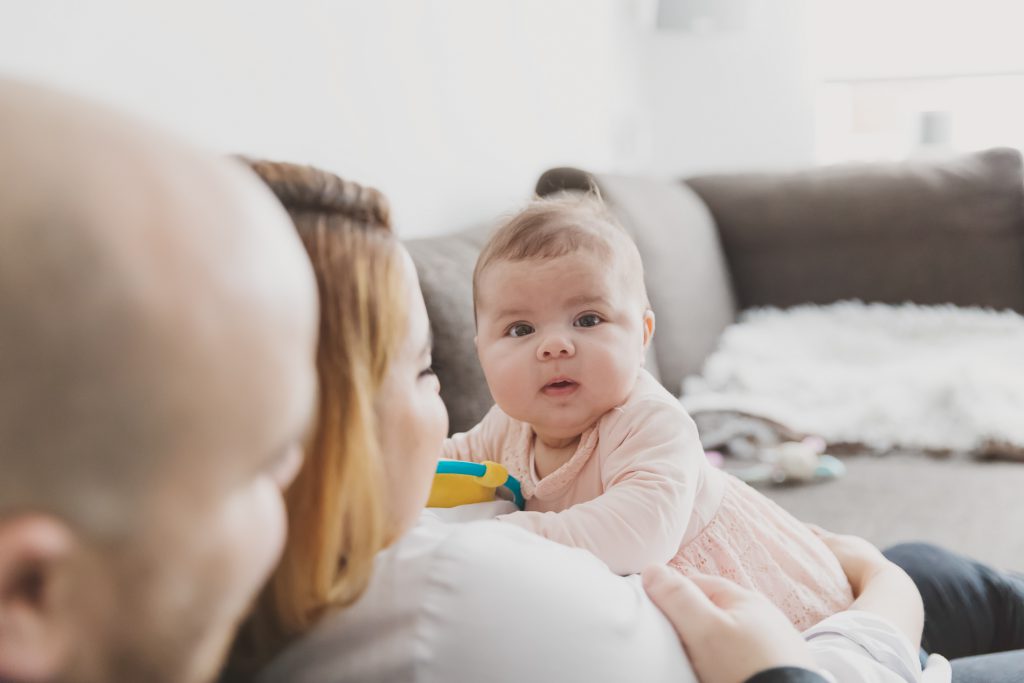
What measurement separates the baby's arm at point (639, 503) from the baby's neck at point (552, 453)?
0.26 feet

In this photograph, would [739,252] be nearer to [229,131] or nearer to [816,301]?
[816,301]

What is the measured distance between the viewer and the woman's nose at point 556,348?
1.05 meters

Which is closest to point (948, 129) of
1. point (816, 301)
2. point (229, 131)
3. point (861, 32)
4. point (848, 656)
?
point (861, 32)

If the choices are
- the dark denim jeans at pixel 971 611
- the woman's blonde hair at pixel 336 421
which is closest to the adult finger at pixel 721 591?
the woman's blonde hair at pixel 336 421

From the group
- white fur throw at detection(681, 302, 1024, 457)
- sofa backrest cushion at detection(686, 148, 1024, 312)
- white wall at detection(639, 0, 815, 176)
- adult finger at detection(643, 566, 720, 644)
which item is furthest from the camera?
white wall at detection(639, 0, 815, 176)

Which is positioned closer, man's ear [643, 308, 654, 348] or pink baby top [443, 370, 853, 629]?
pink baby top [443, 370, 853, 629]

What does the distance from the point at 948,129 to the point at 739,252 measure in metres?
1.47

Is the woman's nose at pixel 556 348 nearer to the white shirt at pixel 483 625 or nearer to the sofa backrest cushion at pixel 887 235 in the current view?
the white shirt at pixel 483 625

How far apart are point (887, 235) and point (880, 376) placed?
2.42ft

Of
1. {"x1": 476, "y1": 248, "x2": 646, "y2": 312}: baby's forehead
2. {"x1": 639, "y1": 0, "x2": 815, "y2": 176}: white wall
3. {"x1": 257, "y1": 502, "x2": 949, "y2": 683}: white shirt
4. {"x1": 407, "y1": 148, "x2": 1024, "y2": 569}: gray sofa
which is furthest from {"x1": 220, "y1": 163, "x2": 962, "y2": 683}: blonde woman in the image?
{"x1": 639, "y1": 0, "x2": 815, "y2": 176}: white wall

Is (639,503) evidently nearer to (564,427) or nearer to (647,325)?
(564,427)

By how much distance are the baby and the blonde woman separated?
36 centimetres

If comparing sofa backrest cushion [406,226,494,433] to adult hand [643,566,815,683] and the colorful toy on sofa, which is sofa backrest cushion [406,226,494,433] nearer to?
the colorful toy on sofa

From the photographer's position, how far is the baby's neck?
1106 mm
